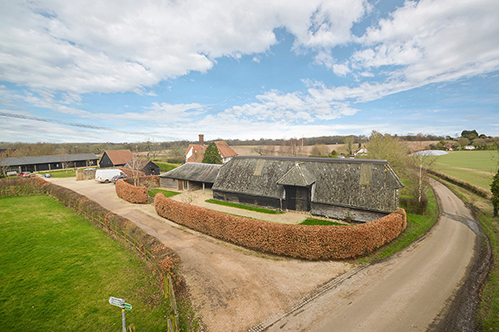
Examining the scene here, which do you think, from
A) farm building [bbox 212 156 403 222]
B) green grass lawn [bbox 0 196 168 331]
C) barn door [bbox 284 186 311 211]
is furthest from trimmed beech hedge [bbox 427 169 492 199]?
green grass lawn [bbox 0 196 168 331]

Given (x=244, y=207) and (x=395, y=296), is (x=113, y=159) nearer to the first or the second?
(x=244, y=207)

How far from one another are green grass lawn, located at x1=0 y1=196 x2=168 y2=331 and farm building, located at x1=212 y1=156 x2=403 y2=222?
14232 mm

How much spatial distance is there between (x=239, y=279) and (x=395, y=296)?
7.63 meters

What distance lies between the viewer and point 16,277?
37.6ft

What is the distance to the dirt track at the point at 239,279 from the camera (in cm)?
877

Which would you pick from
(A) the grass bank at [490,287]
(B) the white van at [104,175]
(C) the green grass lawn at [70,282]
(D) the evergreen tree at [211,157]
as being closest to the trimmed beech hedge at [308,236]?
(A) the grass bank at [490,287]

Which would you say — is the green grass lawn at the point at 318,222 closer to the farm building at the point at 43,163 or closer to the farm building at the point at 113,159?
the farm building at the point at 113,159

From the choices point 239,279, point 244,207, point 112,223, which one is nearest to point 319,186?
point 244,207

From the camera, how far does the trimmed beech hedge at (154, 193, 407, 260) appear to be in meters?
12.9

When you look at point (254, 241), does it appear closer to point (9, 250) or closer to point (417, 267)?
point (417, 267)

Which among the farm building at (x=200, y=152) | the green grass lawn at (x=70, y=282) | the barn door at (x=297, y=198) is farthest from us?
the farm building at (x=200, y=152)

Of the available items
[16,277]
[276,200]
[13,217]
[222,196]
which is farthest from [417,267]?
[13,217]

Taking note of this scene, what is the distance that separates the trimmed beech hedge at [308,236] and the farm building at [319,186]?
11.0ft

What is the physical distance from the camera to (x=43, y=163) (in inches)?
2325
